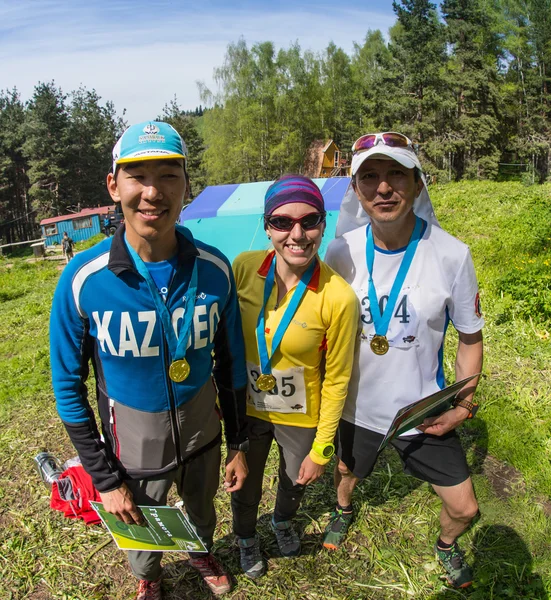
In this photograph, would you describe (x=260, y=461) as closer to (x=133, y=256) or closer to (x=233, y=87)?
(x=133, y=256)

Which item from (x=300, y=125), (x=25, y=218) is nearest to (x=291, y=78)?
(x=300, y=125)

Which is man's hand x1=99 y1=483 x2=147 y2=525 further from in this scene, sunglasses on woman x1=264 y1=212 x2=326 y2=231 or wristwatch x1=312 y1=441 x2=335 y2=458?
sunglasses on woman x1=264 y1=212 x2=326 y2=231

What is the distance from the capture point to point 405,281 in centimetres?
228

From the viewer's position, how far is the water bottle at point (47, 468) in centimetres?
338

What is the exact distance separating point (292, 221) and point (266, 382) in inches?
32.3

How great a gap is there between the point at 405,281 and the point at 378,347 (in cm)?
36

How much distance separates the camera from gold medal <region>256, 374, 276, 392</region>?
2.33 meters

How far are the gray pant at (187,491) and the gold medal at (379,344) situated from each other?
3.11ft

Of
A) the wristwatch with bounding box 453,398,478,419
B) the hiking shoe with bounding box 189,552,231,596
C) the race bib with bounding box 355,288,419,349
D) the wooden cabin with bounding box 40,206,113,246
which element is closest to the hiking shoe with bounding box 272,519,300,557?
the hiking shoe with bounding box 189,552,231,596

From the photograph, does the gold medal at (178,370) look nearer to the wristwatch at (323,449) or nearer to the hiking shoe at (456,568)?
the wristwatch at (323,449)

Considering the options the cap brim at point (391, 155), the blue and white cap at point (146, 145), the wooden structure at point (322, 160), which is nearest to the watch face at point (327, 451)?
the cap brim at point (391, 155)

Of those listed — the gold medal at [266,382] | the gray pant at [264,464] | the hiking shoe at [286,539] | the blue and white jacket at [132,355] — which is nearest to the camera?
the blue and white jacket at [132,355]

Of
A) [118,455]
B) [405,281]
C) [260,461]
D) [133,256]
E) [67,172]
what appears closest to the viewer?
[133,256]

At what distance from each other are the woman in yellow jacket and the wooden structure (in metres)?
41.8
